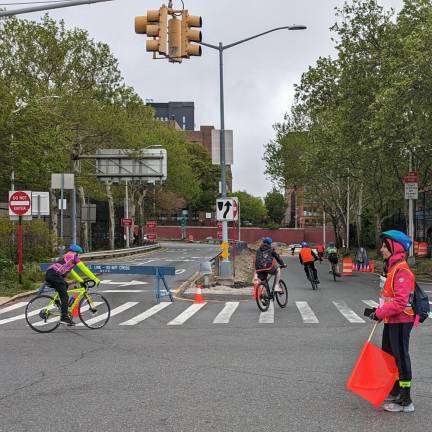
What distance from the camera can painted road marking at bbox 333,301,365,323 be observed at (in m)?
13.2

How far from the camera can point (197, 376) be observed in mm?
7707

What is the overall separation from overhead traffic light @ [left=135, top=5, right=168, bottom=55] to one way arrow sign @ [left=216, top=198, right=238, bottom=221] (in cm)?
982

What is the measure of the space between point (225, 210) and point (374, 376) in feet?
49.8

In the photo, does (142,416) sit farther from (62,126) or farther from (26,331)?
(62,126)

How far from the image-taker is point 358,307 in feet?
51.6

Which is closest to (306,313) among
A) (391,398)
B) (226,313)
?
(226,313)

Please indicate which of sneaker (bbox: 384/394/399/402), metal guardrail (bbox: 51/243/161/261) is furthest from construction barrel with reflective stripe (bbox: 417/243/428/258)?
sneaker (bbox: 384/394/399/402)

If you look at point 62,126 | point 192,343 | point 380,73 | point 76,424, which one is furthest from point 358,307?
point 62,126

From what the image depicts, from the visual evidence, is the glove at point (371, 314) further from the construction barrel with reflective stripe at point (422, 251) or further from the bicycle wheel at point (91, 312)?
the construction barrel with reflective stripe at point (422, 251)

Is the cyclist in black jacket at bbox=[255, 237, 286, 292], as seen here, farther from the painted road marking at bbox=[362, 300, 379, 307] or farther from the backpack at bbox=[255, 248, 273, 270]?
the painted road marking at bbox=[362, 300, 379, 307]

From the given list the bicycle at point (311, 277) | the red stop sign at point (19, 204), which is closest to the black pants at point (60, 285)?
the red stop sign at point (19, 204)

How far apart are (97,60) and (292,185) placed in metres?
25.6

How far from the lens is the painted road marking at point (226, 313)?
43.2 ft

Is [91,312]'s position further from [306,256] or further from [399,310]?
[306,256]
